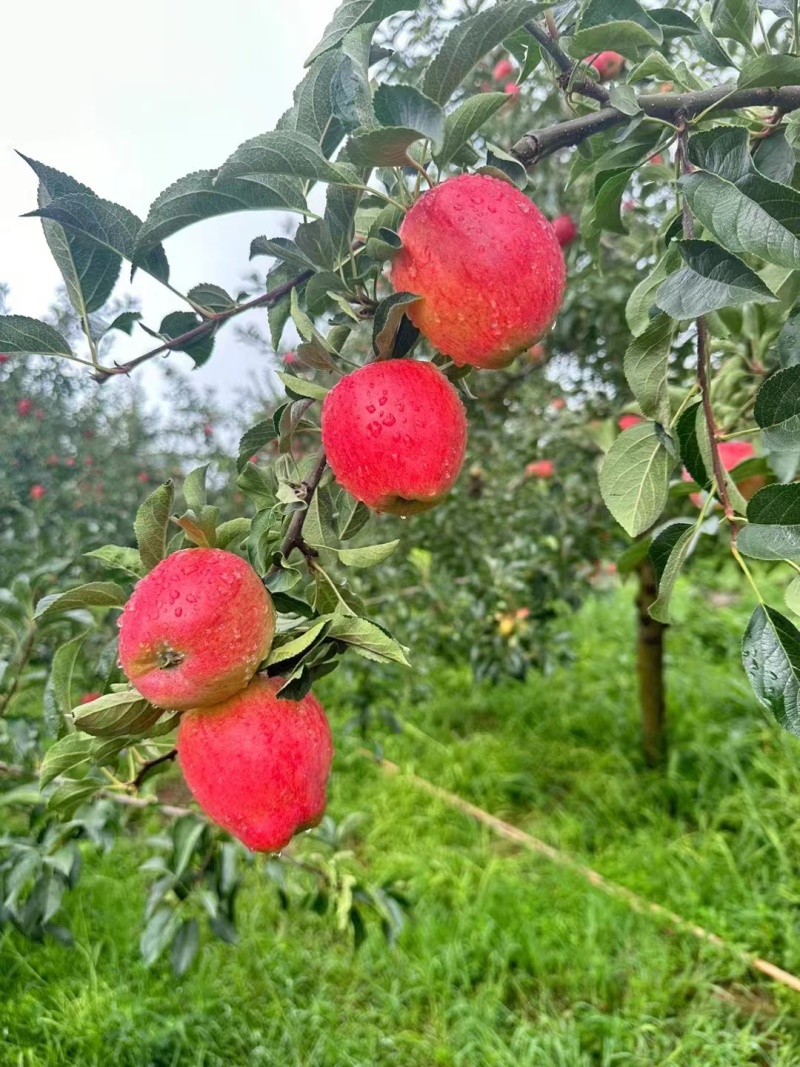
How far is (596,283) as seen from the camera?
2023 millimetres

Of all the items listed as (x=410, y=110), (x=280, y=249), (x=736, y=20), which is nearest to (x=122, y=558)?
(x=280, y=249)

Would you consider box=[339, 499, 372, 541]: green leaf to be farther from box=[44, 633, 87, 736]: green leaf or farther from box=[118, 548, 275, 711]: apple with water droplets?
box=[44, 633, 87, 736]: green leaf

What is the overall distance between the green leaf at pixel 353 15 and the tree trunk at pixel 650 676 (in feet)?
6.54

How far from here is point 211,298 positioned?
633 millimetres

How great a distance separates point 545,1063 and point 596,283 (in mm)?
1666

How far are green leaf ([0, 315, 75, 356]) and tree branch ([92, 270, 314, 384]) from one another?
3 centimetres

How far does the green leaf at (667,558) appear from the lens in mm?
557

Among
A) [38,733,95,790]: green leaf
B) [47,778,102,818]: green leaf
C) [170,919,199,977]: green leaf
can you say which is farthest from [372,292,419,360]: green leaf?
[170,919,199,977]: green leaf

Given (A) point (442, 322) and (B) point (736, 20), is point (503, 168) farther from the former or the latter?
(B) point (736, 20)

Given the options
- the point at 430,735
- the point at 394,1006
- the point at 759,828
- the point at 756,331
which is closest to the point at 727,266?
the point at 756,331

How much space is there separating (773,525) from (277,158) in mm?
366

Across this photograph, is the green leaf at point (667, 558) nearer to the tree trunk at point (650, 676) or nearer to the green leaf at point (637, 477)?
the green leaf at point (637, 477)

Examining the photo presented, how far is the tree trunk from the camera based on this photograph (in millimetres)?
2428

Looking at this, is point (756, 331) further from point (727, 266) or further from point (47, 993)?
point (47, 993)
